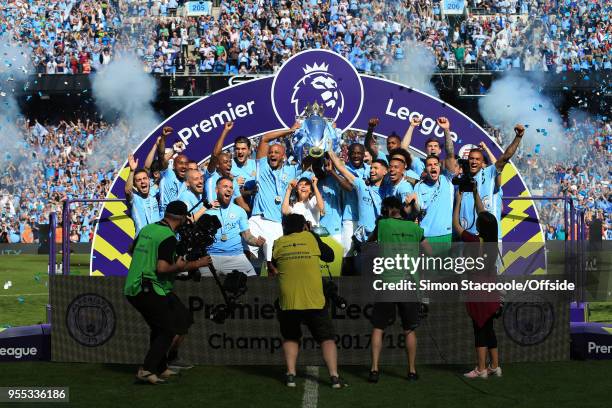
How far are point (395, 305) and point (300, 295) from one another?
0.95 m

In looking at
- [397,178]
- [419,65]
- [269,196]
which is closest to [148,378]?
[397,178]

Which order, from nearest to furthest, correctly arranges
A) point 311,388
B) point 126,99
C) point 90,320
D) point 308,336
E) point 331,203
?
1. point 311,388
2. point 308,336
3. point 90,320
4. point 331,203
5. point 126,99

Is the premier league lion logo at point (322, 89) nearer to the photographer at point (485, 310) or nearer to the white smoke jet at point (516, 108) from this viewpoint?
the photographer at point (485, 310)

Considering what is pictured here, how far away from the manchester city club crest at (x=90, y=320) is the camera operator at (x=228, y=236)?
52.5 inches

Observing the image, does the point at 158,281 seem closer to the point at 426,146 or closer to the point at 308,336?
the point at 308,336

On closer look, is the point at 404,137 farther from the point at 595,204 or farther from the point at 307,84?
the point at 595,204

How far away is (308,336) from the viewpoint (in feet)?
32.8

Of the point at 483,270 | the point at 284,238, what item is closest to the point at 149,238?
the point at 284,238

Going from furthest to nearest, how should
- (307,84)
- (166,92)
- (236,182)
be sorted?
1. (166,92)
2. (307,84)
3. (236,182)

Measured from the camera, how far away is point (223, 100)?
13.7m

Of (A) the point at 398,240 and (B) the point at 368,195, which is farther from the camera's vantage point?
(B) the point at 368,195

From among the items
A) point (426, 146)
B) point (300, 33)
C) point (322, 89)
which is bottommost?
point (426, 146)

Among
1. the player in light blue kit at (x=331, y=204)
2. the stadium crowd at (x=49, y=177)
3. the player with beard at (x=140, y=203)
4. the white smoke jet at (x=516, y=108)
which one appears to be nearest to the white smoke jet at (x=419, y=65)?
the white smoke jet at (x=516, y=108)

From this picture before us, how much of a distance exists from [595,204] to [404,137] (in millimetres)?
17266
